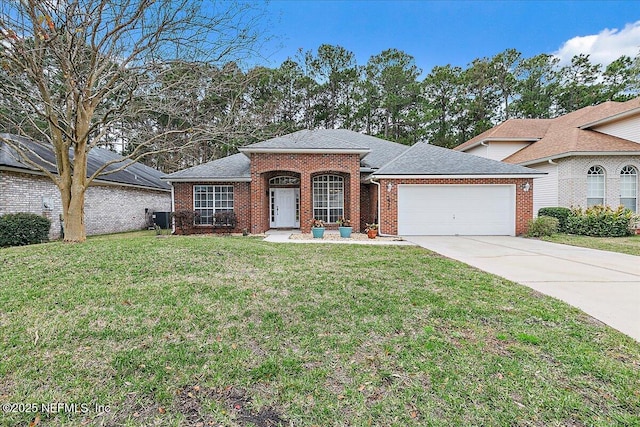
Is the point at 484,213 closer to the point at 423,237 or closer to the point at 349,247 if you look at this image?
the point at 423,237

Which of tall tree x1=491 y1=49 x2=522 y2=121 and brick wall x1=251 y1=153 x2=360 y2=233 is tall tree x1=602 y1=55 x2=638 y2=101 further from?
brick wall x1=251 y1=153 x2=360 y2=233

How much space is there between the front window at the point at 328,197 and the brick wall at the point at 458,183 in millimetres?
2743

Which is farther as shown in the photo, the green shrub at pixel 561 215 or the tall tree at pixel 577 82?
the tall tree at pixel 577 82

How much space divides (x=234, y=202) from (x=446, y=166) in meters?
9.26

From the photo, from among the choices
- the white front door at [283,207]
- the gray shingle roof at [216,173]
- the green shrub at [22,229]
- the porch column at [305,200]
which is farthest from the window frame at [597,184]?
the green shrub at [22,229]

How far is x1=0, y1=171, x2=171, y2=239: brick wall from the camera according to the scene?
11.1 meters

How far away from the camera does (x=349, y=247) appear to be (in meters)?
9.42

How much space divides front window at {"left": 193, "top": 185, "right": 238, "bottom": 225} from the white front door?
2.23 m

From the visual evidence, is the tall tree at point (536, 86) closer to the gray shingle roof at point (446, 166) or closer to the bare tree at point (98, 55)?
the gray shingle roof at point (446, 166)

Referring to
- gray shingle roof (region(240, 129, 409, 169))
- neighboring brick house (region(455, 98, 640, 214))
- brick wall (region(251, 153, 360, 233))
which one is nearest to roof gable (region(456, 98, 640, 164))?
neighboring brick house (region(455, 98, 640, 214))

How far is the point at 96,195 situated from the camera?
14.7 metres

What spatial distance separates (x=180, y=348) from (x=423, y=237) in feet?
34.7

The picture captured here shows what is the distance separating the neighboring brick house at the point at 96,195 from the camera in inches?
434

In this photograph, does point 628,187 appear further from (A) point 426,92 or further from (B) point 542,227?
(A) point 426,92
